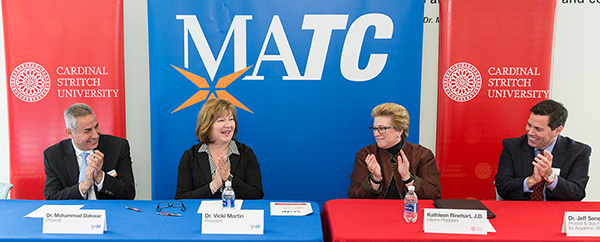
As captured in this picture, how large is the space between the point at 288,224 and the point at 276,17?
5.71 feet

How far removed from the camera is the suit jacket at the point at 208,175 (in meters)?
2.20

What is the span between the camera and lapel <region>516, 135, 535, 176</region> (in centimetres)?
225

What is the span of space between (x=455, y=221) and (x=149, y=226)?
1311 millimetres

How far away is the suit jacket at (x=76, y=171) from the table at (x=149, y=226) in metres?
0.28

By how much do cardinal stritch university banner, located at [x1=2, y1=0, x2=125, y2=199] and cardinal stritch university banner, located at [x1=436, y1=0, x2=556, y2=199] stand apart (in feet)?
8.63

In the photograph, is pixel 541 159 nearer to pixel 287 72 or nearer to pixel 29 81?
pixel 287 72

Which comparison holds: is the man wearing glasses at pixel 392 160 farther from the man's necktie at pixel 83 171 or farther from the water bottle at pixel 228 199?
the man's necktie at pixel 83 171

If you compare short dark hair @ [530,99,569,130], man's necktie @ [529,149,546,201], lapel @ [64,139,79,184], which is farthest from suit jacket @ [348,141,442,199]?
lapel @ [64,139,79,184]

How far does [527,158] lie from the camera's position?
2.26 meters

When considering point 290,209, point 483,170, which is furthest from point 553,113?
point 290,209

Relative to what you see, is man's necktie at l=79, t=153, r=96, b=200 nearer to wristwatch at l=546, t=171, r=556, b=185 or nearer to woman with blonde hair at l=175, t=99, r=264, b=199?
woman with blonde hair at l=175, t=99, r=264, b=199

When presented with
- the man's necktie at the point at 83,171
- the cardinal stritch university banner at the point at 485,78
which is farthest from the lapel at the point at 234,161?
the cardinal stritch university banner at the point at 485,78

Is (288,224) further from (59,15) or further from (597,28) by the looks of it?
(597,28)

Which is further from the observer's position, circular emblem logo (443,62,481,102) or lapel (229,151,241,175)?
circular emblem logo (443,62,481,102)
